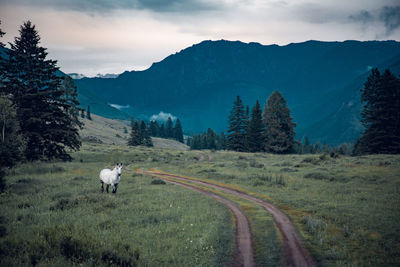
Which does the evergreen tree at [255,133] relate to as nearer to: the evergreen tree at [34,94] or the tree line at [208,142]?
the tree line at [208,142]

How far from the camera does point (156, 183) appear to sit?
23656mm

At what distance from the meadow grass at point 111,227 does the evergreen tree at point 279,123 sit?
161ft

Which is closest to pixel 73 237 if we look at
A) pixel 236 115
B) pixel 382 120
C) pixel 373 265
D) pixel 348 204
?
pixel 373 265

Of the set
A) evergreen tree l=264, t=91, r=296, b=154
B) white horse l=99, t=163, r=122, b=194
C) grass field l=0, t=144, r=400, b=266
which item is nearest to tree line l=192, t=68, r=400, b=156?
evergreen tree l=264, t=91, r=296, b=154

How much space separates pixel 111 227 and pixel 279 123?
58142 millimetres

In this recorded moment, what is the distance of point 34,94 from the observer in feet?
98.4

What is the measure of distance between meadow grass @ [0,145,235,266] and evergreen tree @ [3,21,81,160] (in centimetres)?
1255

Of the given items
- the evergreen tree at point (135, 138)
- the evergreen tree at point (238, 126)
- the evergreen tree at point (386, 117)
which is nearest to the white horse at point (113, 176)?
the evergreen tree at point (386, 117)

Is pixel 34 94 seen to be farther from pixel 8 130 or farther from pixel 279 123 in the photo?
pixel 279 123

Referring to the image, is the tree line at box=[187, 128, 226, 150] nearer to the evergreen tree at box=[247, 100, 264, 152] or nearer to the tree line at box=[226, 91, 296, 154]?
the tree line at box=[226, 91, 296, 154]

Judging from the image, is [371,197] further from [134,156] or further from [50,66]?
[134,156]

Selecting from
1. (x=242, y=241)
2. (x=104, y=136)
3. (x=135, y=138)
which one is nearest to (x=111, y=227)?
(x=242, y=241)

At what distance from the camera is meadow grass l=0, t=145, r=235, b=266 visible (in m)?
7.83

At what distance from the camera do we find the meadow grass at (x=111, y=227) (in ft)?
25.7
